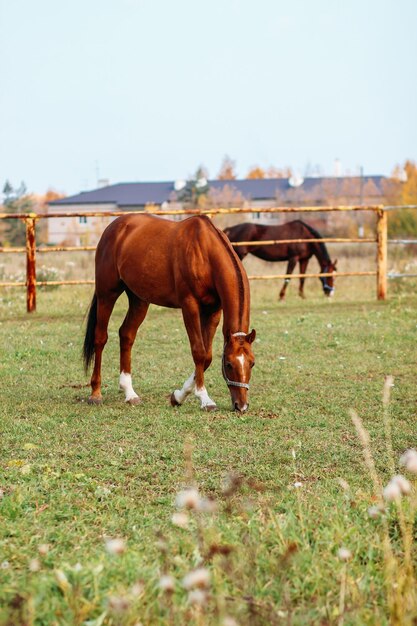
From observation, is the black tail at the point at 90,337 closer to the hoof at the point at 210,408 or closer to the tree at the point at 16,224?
the hoof at the point at 210,408

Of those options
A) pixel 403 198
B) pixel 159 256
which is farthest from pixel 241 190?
pixel 159 256

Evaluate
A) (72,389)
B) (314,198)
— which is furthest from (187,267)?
(314,198)

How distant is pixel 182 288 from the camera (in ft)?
21.7

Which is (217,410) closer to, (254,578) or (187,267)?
(187,267)

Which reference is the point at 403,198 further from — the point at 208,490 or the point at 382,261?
the point at 208,490

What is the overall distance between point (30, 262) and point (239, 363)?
23.2 ft

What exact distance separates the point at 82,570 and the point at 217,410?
3614 millimetres

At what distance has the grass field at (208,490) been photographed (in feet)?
8.73

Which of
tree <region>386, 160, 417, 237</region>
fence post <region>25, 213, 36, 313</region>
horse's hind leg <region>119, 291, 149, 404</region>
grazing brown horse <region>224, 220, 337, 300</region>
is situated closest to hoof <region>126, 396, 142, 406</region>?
horse's hind leg <region>119, 291, 149, 404</region>

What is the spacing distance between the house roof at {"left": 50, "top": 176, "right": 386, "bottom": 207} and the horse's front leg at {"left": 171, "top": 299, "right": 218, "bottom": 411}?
64.4 meters

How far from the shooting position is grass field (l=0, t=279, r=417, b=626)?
8.73ft

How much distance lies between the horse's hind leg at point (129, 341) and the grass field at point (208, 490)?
0.40 ft

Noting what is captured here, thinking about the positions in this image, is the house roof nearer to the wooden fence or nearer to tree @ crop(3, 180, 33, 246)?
tree @ crop(3, 180, 33, 246)

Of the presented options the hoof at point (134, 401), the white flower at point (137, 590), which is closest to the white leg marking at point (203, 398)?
the hoof at point (134, 401)
